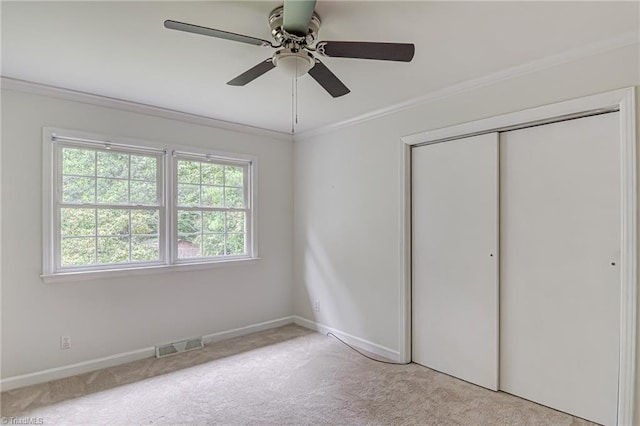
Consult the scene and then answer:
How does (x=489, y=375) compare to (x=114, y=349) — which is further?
(x=114, y=349)

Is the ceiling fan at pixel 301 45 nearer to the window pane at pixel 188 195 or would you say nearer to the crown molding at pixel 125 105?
the crown molding at pixel 125 105

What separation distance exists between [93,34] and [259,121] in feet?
6.42

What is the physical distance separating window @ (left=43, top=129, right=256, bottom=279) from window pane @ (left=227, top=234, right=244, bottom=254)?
0.5 inches

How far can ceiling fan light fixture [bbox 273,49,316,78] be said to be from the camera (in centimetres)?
186

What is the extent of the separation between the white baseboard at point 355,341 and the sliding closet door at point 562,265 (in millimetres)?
967

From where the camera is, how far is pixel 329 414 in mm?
2418

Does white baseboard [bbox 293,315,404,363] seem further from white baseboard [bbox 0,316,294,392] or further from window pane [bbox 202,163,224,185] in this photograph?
window pane [bbox 202,163,224,185]

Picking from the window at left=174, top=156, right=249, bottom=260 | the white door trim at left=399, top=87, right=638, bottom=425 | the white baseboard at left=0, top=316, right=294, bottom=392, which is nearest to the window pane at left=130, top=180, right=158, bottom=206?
the window at left=174, top=156, right=249, bottom=260

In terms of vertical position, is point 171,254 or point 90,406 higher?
point 171,254

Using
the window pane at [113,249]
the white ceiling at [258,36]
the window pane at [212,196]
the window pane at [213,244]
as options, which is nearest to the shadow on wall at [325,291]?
the window pane at [213,244]

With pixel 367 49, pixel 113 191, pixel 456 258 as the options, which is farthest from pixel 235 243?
pixel 367 49

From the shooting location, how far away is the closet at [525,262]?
2.26m

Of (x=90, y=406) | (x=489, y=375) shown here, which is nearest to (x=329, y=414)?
Result: (x=489, y=375)

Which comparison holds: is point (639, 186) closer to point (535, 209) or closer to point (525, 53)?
point (535, 209)
